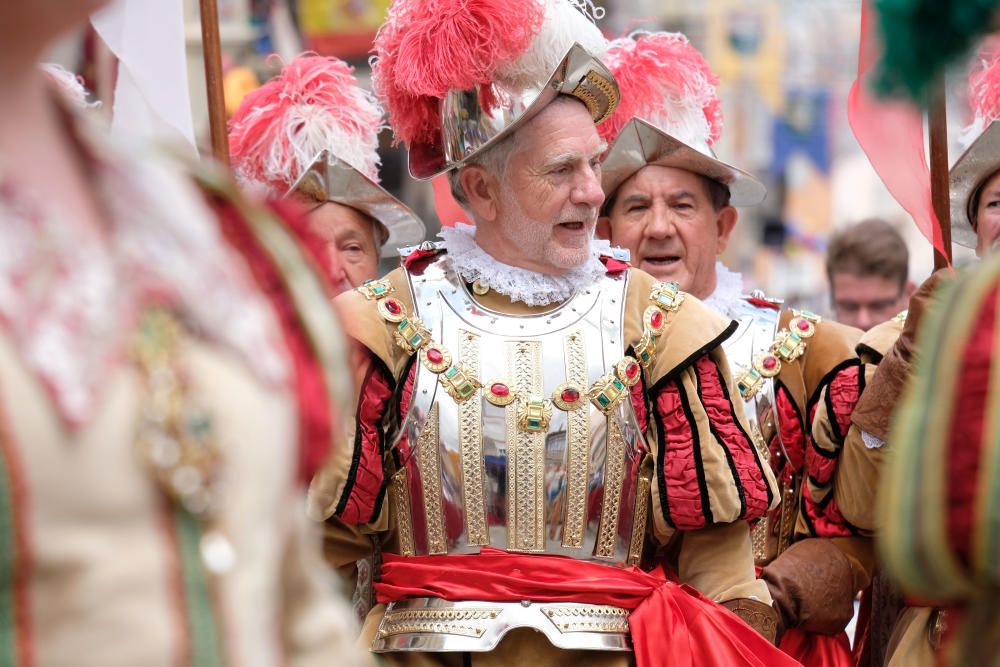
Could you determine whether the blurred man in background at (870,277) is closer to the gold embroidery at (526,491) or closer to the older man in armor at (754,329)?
the older man in armor at (754,329)

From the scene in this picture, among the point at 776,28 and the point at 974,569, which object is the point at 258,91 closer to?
the point at 974,569

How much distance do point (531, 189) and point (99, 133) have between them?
1991 mm

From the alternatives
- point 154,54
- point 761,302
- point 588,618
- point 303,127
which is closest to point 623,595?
point 588,618

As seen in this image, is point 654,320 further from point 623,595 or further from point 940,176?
point 940,176

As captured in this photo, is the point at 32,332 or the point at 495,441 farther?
the point at 495,441

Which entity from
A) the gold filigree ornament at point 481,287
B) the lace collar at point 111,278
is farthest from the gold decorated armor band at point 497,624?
the lace collar at point 111,278

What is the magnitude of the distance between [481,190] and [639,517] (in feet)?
2.91

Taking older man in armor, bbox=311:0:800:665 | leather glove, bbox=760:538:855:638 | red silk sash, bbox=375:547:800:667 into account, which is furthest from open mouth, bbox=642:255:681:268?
red silk sash, bbox=375:547:800:667

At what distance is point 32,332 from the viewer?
1.51 metres

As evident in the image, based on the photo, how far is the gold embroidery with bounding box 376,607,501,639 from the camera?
324cm

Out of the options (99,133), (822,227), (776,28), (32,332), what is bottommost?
(822,227)

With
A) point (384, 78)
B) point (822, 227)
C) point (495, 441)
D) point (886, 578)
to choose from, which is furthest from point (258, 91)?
point (822, 227)

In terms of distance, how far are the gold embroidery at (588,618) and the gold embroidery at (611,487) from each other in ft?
0.48

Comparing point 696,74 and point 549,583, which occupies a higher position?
point 696,74
